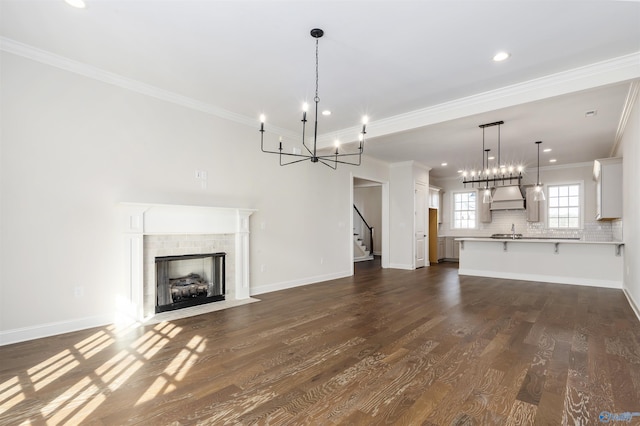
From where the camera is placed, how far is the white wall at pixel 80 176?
328 centimetres

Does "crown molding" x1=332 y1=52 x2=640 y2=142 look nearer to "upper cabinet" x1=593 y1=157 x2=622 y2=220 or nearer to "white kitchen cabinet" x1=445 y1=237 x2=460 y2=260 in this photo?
"upper cabinet" x1=593 y1=157 x2=622 y2=220

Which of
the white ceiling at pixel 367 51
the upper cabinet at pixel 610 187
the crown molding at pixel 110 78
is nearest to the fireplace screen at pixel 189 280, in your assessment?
the crown molding at pixel 110 78

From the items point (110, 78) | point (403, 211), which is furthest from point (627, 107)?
point (110, 78)

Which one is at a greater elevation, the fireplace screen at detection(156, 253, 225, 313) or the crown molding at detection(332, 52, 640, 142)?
the crown molding at detection(332, 52, 640, 142)

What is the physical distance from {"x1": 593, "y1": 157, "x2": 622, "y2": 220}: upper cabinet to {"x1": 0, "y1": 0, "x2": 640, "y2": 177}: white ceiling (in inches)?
50.1

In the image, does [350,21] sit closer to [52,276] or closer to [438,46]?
[438,46]

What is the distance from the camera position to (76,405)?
210cm

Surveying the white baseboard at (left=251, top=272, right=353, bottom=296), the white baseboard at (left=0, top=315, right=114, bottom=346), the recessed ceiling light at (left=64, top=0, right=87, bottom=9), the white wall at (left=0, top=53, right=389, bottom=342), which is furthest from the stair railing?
the recessed ceiling light at (left=64, top=0, right=87, bottom=9)

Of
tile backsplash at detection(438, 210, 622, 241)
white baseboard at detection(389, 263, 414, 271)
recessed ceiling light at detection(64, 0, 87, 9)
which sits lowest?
white baseboard at detection(389, 263, 414, 271)

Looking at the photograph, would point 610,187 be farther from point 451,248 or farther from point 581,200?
point 451,248

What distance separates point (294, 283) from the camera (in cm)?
610

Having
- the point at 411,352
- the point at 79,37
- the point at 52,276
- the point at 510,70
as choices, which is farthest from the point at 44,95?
the point at 510,70

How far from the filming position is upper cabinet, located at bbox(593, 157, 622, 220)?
6020 mm

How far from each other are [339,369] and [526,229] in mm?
9143
